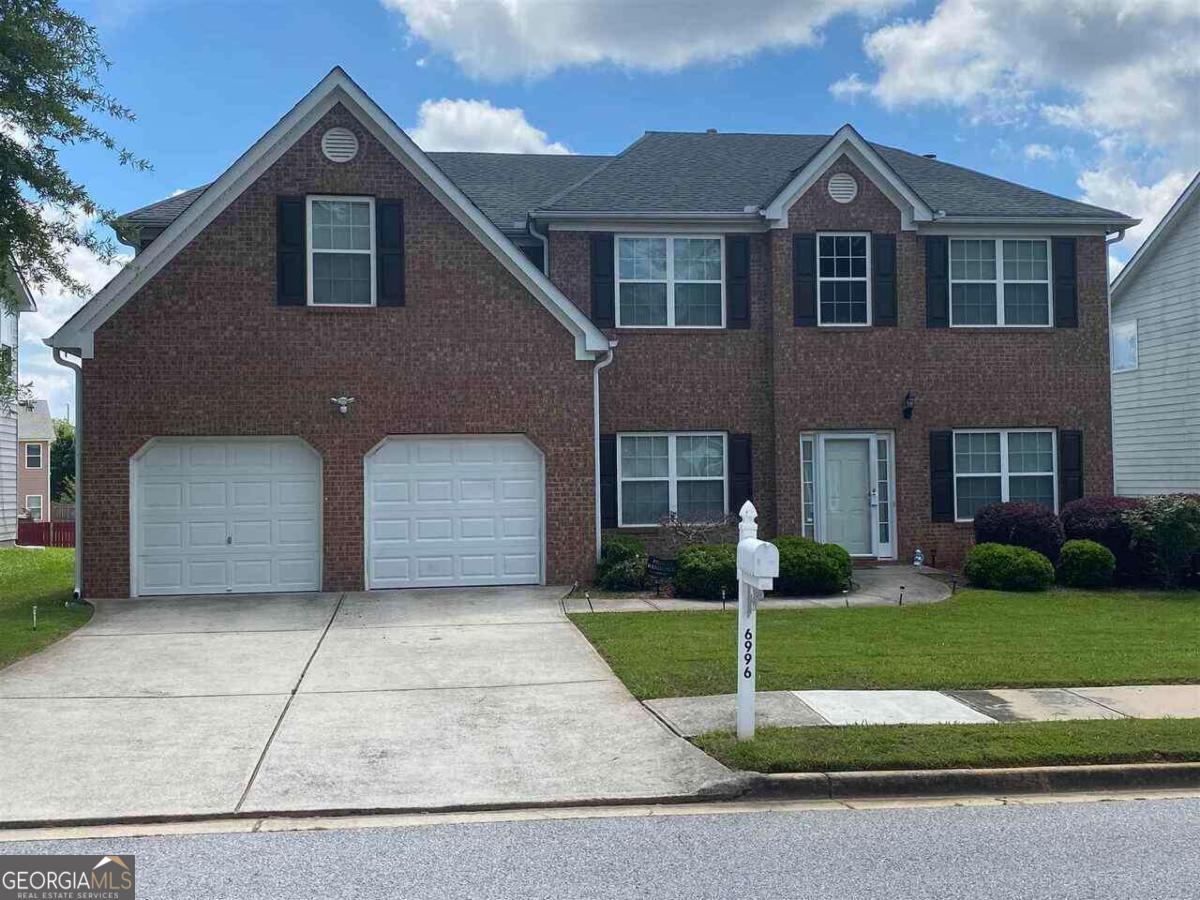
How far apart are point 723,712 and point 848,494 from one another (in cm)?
1084

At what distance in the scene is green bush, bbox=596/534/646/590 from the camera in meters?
16.1

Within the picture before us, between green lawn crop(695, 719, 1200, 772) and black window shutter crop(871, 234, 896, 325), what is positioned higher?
black window shutter crop(871, 234, 896, 325)

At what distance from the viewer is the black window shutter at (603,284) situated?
1816 centimetres

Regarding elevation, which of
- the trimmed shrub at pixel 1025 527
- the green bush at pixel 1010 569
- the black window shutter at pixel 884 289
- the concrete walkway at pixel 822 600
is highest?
the black window shutter at pixel 884 289

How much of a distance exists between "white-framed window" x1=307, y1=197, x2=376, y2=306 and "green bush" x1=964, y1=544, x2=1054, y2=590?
32.3ft

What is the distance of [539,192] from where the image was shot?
20438 mm

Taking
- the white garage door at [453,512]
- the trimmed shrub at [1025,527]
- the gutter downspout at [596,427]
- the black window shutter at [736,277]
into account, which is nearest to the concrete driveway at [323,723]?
the white garage door at [453,512]

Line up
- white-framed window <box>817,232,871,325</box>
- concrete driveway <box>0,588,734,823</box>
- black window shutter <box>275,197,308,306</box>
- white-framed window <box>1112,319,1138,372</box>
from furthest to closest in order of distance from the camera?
1. white-framed window <box>1112,319,1138,372</box>
2. white-framed window <box>817,232,871,325</box>
3. black window shutter <box>275,197,308,306</box>
4. concrete driveway <box>0,588,734,823</box>

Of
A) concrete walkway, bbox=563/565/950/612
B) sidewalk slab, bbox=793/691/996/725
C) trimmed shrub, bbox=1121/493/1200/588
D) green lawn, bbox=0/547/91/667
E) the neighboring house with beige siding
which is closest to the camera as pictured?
sidewalk slab, bbox=793/691/996/725

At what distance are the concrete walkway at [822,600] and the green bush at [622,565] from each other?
1.43 feet

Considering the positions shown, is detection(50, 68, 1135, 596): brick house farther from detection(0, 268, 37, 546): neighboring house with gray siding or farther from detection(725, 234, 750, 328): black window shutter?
detection(0, 268, 37, 546): neighboring house with gray siding

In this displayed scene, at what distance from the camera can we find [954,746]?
758 centimetres

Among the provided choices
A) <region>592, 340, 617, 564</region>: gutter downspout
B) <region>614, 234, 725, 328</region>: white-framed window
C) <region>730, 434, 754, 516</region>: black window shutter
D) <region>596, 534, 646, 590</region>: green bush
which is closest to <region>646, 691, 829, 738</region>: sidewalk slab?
<region>596, 534, 646, 590</region>: green bush

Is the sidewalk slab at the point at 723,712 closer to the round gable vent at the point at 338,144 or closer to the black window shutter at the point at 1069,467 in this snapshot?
the round gable vent at the point at 338,144
